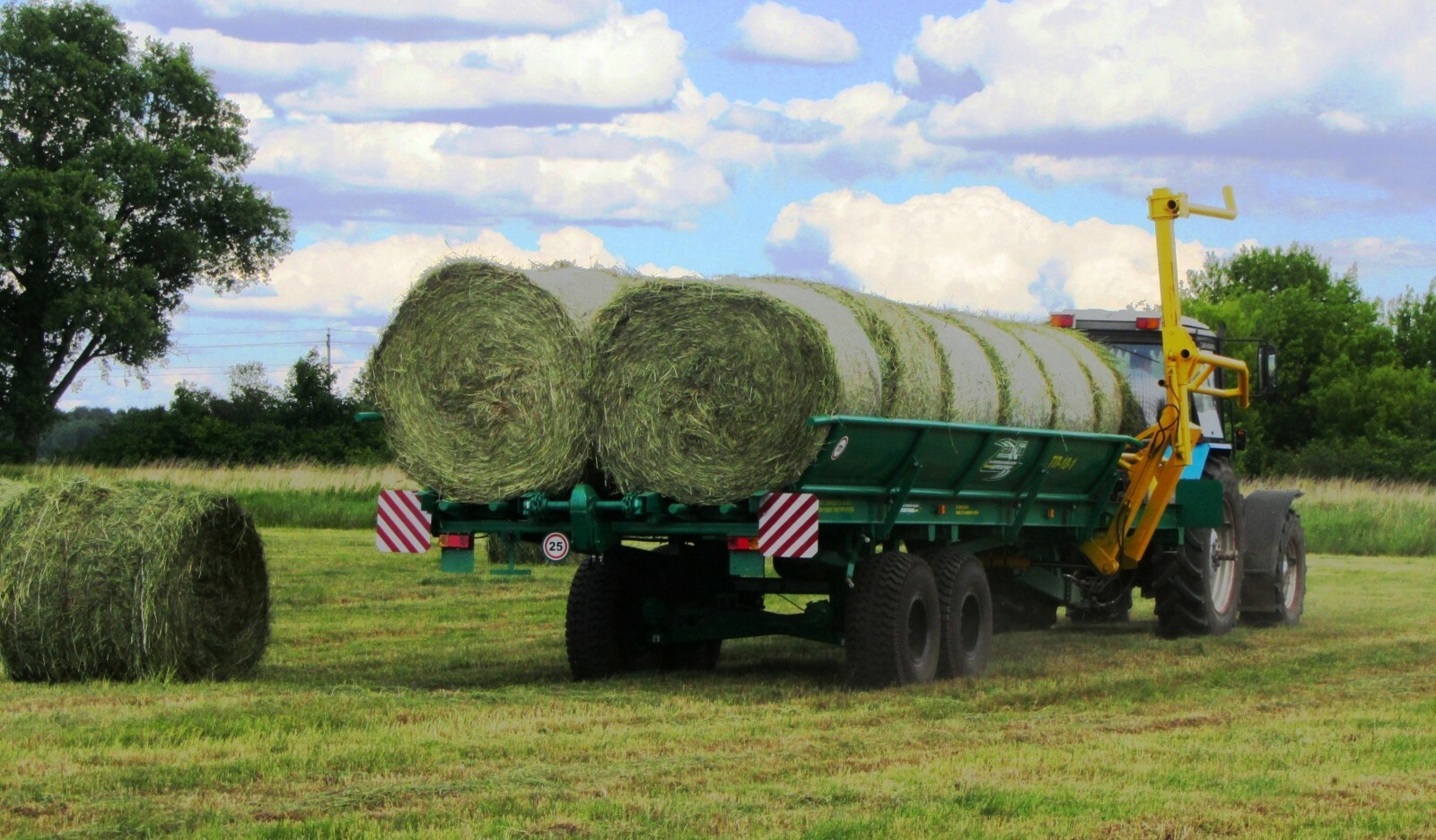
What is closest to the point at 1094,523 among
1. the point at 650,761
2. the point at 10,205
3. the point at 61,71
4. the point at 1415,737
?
the point at 1415,737

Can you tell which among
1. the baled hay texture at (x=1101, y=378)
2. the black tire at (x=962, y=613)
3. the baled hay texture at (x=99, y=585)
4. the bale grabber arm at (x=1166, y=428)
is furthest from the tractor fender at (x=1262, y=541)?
the baled hay texture at (x=99, y=585)

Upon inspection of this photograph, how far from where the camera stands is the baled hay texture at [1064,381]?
12.9 metres

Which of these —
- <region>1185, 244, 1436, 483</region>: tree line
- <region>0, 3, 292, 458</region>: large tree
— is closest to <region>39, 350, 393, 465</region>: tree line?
<region>0, 3, 292, 458</region>: large tree

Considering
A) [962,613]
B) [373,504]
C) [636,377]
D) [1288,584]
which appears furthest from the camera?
[373,504]

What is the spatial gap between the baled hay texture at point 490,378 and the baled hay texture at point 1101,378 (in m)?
4.20

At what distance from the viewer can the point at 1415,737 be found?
30.0 feet

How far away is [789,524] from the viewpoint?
10242 millimetres

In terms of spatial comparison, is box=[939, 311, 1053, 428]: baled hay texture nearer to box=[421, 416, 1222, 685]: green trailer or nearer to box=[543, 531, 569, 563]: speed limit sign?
box=[421, 416, 1222, 685]: green trailer

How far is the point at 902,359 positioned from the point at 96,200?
4054cm

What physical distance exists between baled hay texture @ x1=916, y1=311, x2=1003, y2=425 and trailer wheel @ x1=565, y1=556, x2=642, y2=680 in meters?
2.49

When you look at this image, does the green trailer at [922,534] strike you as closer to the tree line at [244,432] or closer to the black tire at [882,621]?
the black tire at [882,621]

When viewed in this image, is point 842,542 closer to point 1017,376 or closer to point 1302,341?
point 1017,376

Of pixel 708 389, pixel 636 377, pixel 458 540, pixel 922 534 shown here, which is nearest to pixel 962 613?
pixel 922 534

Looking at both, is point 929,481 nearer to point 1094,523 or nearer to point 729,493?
point 729,493
